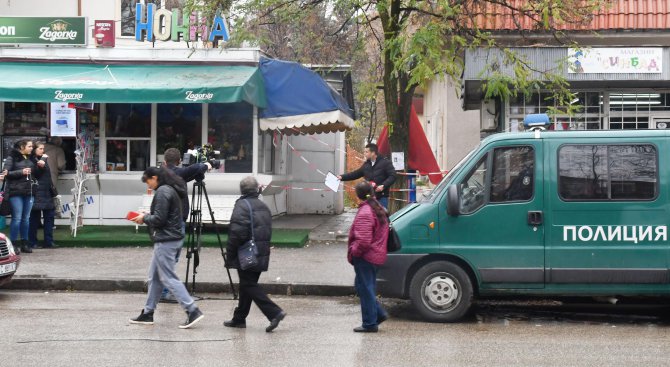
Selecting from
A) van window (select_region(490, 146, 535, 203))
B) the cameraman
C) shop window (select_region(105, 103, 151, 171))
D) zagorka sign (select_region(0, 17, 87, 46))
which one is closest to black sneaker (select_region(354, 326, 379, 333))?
van window (select_region(490, 146, 535, 203))

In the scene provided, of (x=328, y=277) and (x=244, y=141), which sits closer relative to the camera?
(x=328, y=277)

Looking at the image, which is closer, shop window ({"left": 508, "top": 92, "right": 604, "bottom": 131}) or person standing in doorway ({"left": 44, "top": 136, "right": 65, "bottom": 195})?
person standing in doorway ({"left": 44, "top": 136, "right": 65, "bottom": 195})

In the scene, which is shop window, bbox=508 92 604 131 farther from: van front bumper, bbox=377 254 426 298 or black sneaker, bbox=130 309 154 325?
black sneaker, bbox=130 309 154 325

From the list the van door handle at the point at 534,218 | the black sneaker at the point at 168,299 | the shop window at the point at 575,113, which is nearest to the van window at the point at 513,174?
the van door handle at the point at 534,218

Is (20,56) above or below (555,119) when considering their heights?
above

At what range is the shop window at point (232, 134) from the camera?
17.2 m

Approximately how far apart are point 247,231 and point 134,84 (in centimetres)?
779

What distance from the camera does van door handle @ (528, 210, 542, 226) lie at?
9.69 metres

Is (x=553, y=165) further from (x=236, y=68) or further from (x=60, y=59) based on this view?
(x=60, y=59)

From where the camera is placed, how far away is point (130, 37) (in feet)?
70.8

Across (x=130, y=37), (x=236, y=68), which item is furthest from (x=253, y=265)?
(x=130, y=37)

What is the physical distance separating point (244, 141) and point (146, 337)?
8.81 metres

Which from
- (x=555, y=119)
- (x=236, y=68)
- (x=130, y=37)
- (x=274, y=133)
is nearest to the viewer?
(x=236, y=68)

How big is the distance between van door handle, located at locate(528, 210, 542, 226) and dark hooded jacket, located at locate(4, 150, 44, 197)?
842cm
